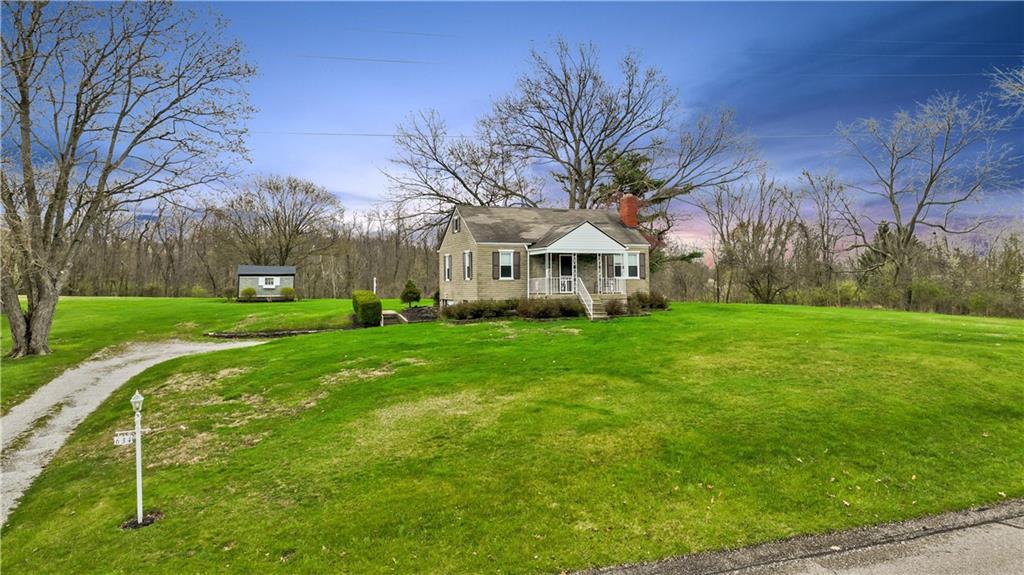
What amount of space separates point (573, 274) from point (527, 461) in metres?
19.3

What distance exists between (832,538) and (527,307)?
60.7 ft

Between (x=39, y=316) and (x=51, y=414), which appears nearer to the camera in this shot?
(x=51, y=414)

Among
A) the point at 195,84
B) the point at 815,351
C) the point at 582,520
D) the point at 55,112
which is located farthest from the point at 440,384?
the point at 55,112

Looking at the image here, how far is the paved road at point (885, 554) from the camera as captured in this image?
4.89 meters

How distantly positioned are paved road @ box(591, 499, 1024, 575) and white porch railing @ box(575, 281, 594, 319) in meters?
17.8

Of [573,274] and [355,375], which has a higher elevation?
[573,274]

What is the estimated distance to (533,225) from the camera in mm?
29125

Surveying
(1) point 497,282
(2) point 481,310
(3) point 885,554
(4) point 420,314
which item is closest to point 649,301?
(1) point 497,282

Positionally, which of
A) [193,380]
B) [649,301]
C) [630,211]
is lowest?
[193,380]

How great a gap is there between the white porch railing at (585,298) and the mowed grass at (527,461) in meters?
9.71

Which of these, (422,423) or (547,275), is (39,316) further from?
(547,275)

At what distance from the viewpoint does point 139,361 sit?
63.5 ft

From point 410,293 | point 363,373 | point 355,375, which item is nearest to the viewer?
point 355,375

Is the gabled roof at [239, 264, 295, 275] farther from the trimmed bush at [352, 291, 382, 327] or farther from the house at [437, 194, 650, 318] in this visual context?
the house at [437, 194, 650, 318]
